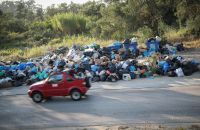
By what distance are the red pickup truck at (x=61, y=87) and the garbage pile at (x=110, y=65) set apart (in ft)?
4.35

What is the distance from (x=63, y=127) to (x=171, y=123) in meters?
4.63

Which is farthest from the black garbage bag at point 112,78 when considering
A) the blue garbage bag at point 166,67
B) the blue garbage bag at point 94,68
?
the blue garbage bag at point 166,67

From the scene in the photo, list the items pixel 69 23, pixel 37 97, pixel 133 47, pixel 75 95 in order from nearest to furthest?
1. pixel 75 95
2. pixel 37 97
3. pixel 133 47
4. pixel 69 23

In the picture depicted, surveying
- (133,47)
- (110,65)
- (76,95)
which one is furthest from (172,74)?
(133,47)

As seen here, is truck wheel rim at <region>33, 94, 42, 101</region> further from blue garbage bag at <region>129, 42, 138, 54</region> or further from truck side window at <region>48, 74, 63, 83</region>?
blue garbage bag at <region>129, 42, 138, 54</region>

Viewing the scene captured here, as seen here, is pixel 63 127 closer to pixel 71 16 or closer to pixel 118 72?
pixel 118 72

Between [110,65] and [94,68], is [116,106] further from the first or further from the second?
[94,68]

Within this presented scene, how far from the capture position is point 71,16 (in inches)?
2078

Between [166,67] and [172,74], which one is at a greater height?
[166,67]

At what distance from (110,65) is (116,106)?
7809 millimetres

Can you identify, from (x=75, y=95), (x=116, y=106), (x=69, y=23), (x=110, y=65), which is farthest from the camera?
(x=69, y=23)

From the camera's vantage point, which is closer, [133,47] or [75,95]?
[75,95]

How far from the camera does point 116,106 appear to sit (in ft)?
56.4

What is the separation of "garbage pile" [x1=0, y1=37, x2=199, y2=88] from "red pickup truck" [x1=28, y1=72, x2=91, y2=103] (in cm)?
133
